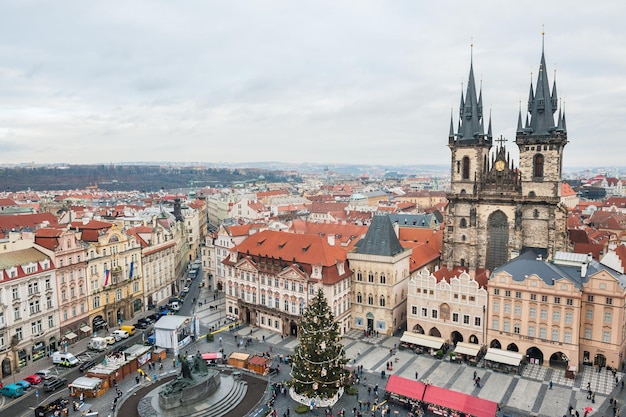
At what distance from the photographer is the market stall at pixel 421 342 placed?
62.4m

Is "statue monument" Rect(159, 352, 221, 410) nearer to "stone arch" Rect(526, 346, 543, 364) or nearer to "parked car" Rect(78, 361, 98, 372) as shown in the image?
"parked car" Rect(78, 361, 98, 372)

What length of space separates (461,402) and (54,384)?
4269 centimetres

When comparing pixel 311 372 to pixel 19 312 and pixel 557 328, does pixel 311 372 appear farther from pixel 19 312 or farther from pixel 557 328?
pixel 19 312

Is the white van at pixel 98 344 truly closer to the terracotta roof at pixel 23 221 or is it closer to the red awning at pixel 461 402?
the red awning at pixel 461 402

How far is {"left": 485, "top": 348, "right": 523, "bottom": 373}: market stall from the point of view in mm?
56750

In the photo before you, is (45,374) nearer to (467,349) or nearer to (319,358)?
(319,358)

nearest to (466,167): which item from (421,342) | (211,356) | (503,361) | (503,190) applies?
(503,190)

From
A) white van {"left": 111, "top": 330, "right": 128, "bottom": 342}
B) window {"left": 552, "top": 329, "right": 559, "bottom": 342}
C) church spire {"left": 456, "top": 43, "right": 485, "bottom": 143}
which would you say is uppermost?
church spire {"left": 456, "top": 43, "right": 485, "bottom": 143}

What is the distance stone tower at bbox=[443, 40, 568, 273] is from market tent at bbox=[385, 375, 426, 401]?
37.2m

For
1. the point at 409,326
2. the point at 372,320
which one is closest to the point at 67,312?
the point at 372,320

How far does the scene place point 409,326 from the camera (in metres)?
68.0

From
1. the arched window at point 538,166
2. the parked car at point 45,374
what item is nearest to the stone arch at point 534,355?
the arched window at point 538,166

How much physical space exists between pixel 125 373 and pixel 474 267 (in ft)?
185

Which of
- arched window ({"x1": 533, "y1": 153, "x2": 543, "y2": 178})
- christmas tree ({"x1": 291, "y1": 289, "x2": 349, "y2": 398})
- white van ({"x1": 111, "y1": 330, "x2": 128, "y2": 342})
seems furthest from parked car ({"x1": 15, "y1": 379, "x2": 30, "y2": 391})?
arched window ({"x1": 533, "y1": 153, "x2": 543, "y2": 178})
